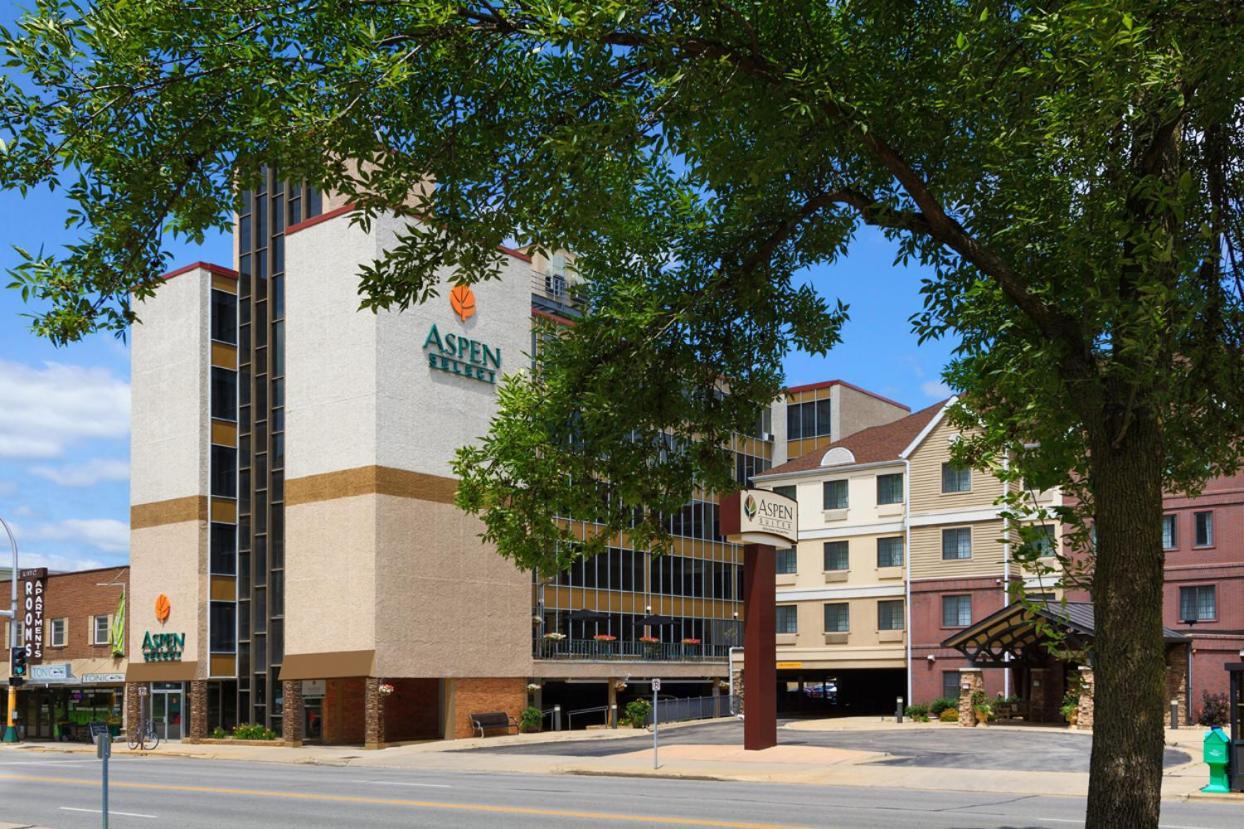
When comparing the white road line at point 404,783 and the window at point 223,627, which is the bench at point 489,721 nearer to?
the window at point 223,627

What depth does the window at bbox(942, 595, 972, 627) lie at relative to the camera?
5578 centimetres

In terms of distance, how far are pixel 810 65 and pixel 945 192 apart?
Result: 6.37ft

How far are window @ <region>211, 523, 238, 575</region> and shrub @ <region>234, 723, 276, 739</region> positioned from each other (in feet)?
19.2

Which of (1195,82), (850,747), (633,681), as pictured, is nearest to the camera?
(1195,82)

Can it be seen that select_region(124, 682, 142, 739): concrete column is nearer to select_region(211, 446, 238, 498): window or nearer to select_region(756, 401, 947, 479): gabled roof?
select_region(211, 446, 238, 498): window

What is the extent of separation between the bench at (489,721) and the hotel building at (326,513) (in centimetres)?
42

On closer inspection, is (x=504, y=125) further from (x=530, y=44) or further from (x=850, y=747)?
(x=850, y=747)

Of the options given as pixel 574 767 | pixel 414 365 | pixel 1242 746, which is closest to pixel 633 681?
pixel 414 365

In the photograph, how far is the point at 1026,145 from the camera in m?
9.99

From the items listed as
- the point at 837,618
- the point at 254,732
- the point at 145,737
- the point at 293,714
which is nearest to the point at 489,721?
the point at 293,714

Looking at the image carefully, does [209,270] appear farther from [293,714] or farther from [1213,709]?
[1213,709]

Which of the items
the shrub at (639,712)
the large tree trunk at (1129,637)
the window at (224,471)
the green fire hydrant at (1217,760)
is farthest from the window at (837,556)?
the large tree trunk at (1129,637)

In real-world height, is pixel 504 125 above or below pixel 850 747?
above

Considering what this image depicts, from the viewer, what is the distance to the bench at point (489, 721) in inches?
1927
